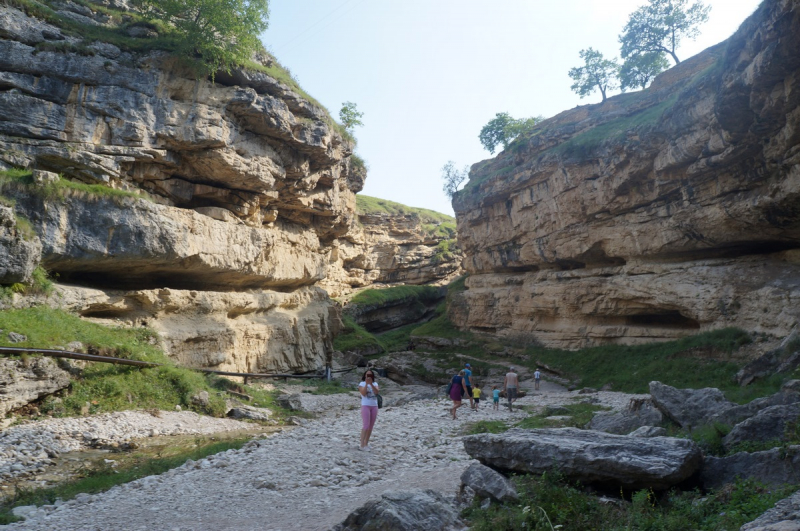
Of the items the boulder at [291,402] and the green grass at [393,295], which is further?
A: the green grass at [393,295]

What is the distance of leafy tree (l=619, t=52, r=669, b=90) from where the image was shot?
43.1 meters

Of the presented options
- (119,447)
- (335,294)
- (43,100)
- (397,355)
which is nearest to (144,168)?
(43,100)

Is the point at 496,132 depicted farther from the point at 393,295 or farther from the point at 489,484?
the point at 489,484

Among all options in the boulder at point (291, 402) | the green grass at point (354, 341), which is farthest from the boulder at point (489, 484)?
the green grass at point (354, 341)

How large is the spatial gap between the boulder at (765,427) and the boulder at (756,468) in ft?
3.40

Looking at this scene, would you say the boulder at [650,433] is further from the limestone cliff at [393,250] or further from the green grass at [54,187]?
the limestone cliff at [393,250]

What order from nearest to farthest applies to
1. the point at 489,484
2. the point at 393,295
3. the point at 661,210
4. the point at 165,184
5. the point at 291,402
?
the point at 489,484
the point at 291,402
the point at 165,184
the point at 661,210
the point at 393,295

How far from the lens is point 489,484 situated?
251 inches

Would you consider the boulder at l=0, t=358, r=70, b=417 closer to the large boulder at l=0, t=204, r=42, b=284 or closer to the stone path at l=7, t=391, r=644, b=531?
the large boulder at l=0, t=204, r=42, b=284

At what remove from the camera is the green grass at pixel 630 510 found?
4.82m

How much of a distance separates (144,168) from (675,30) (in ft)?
142

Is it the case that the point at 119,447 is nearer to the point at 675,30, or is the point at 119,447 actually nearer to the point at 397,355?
the point at 397,355

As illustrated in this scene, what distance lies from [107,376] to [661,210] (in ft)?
94.9

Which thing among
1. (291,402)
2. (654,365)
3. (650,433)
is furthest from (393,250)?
(650,433)
